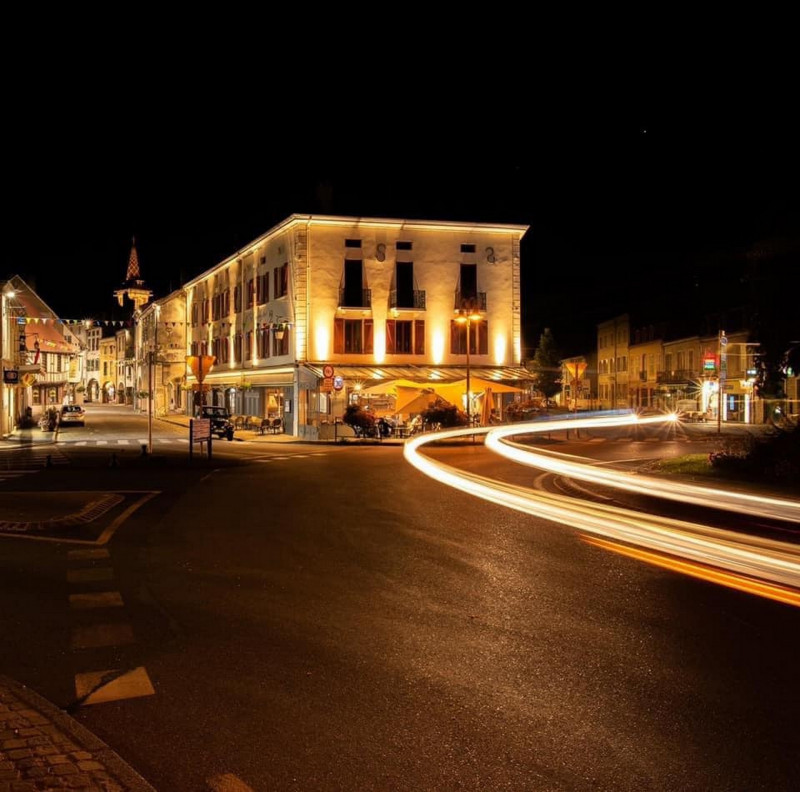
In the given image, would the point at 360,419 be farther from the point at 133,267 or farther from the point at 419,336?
the point at 133,267

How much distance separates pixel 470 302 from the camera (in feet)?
146

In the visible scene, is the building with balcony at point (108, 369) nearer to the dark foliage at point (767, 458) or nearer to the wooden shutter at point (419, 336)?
the wooden shutter at point (419, 336)

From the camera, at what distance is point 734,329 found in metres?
62.8

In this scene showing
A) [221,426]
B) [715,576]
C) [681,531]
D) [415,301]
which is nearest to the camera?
[715,576]

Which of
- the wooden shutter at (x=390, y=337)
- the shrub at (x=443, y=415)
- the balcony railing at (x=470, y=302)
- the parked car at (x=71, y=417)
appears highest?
the balcony railing at (x=470, y=302)

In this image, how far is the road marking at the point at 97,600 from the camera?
25.6 ft

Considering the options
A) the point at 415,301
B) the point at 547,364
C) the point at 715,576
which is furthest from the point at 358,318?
the point at 547,364

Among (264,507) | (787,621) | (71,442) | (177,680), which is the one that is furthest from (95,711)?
(71,442)

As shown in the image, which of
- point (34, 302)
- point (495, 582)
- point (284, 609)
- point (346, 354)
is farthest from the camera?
point (34, 302)

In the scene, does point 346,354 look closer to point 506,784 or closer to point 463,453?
point 463,453

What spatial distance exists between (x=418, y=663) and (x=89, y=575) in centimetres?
474

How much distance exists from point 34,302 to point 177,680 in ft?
192

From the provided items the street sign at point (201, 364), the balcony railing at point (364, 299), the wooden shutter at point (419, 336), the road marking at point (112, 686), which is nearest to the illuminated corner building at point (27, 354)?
the street sign at point (201, 364)

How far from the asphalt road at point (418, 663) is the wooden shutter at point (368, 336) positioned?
3267 centimetres
